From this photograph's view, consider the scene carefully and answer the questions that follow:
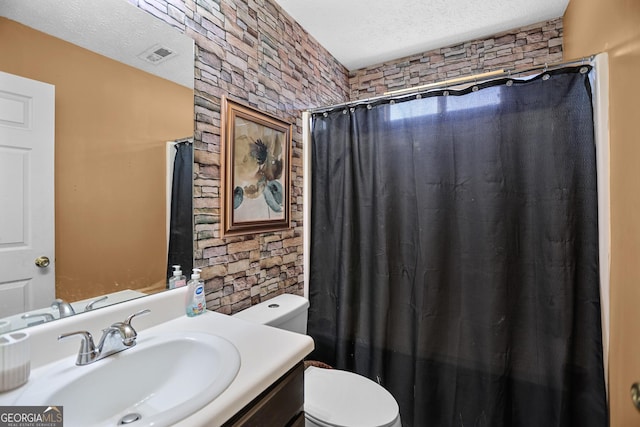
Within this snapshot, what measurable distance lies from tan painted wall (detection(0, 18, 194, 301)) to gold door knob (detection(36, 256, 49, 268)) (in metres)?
0.02

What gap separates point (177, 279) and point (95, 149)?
561 millimetres

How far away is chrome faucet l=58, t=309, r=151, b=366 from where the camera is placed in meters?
0.83

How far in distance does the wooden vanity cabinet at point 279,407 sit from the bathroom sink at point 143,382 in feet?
0.32

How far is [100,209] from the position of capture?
98cm

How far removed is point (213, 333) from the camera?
1023 millimetres

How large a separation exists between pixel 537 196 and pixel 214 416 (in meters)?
1.54

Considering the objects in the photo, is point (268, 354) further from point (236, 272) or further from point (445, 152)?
point (445, 152)

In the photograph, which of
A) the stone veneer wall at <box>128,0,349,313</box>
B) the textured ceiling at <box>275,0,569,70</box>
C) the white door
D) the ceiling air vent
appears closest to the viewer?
the white door

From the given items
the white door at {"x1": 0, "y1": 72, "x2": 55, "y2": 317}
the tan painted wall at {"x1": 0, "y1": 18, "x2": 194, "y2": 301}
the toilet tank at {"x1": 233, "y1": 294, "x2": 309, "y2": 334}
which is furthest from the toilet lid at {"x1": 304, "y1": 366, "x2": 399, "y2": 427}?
the white door at {"x1": 0, "y1": 72, "x2": 55, "y2": 317}

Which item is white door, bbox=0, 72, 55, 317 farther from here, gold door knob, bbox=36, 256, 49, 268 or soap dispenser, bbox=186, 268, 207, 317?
soap dispenser, bbox=186, 268, 207, 317

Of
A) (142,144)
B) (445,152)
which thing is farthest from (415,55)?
(142,144)

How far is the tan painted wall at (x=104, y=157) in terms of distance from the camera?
87cm

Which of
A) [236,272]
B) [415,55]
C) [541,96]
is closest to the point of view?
[541,96]

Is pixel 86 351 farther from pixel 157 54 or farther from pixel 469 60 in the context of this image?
pixel 469 60
